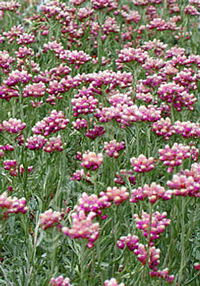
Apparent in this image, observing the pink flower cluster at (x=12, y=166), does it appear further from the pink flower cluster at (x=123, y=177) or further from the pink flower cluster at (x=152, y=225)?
the pink flower cluster at (x=152, y=225)

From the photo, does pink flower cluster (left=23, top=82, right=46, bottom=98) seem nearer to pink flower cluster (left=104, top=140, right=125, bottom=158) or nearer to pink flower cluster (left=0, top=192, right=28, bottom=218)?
pink flower cluster (left=104, top=140, right=125, bottom=158)

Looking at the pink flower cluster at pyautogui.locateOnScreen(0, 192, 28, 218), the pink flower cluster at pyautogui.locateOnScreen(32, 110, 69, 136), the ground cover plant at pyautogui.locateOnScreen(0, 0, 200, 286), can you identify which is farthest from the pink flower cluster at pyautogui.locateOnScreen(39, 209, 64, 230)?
the pink flower cluster at pyautogui.locateOnScreen(32, 110, 69, 136)

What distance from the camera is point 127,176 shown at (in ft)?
8.11

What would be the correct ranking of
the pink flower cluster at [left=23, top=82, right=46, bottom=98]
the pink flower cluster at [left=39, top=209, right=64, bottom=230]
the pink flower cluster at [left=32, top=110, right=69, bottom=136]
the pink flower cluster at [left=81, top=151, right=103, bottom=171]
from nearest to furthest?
the pink flower cluster at [left=39, top=209, right=64, bottom=230] < the pink flower cluster at [left=81, top=151, right=103, bottom=171] < the pink flower cluster at [left=32, top=110, right=69, bottom=136] < the pink flower cluster at [left=23, top=82, right=46, bottom=98]

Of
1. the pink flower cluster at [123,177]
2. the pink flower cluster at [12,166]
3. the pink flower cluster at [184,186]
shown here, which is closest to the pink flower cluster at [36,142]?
the pink flower cluster at [12,166]

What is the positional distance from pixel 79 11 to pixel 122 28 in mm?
1323

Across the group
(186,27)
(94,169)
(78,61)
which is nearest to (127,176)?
(94,169)

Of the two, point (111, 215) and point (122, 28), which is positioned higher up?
point (122, 28)

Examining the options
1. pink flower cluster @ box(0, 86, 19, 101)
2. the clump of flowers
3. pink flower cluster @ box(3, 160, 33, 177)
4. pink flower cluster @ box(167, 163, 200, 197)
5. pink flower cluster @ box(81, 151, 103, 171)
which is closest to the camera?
pink flower cluster @ box(167, 163, 200, 197)

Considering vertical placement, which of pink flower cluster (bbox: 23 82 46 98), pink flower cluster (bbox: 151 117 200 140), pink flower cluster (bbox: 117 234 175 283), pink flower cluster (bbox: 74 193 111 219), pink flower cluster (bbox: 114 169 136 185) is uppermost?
pink flower cluster (bbox: 23 82 46 98)

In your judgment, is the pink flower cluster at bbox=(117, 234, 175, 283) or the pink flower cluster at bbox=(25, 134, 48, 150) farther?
the pink flower cluster at bbox=(25, 134, 48, 150)

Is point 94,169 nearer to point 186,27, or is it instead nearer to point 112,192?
point 112,192

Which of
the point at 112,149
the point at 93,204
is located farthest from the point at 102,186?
the point at 93,204

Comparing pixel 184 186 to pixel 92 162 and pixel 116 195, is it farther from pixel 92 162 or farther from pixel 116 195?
pixel 92 162
